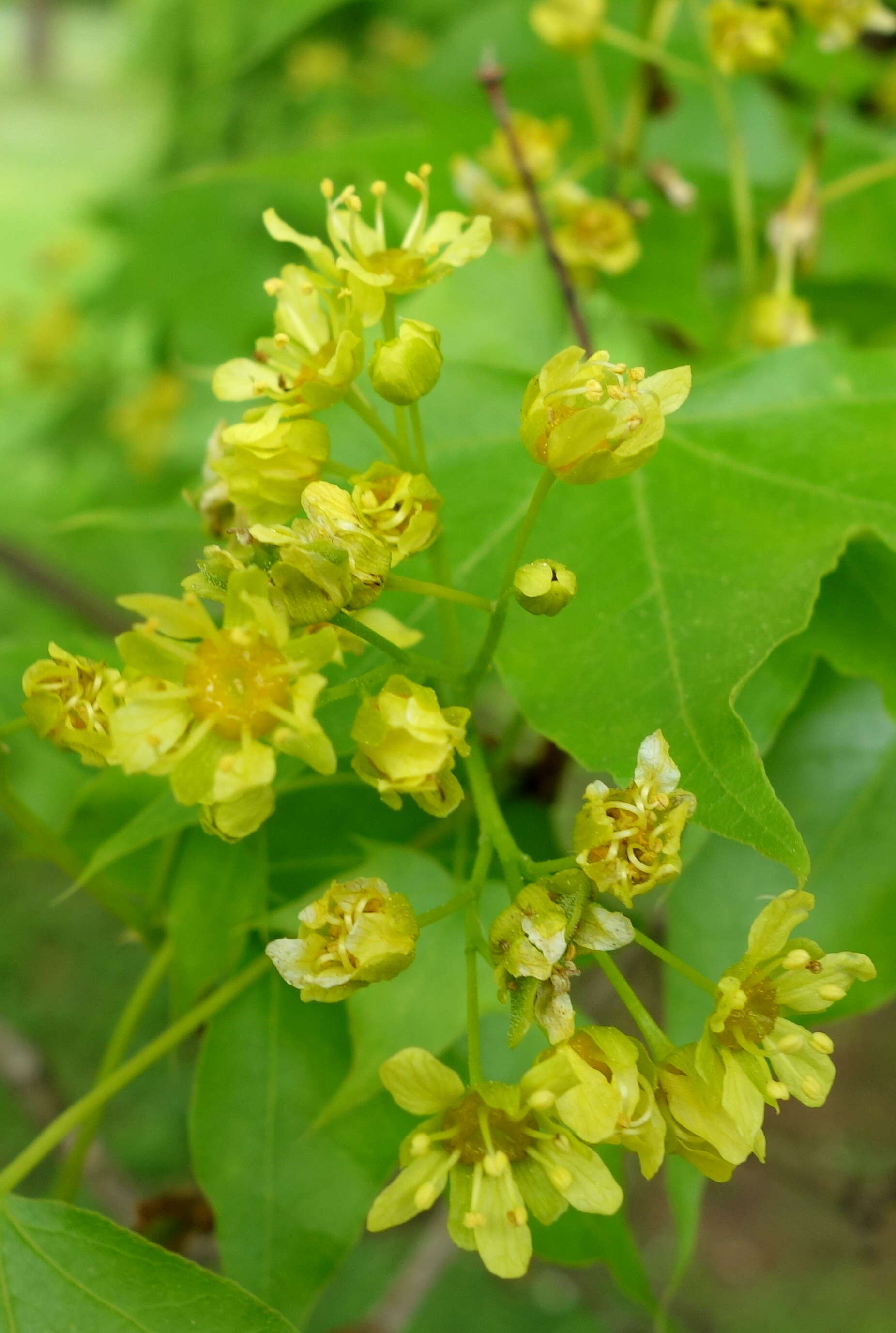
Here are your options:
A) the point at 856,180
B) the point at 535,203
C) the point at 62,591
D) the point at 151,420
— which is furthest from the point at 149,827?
the point at 151,420

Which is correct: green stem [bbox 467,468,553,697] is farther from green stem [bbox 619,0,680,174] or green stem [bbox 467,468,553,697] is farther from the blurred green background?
green stem [bbox 619,0,680,174]

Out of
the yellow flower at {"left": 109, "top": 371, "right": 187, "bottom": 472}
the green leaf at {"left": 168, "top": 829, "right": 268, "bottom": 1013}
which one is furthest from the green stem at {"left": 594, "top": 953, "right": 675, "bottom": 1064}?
the yellow flower at {"left": 109, "top": 371, "right": 187, "bottom": 472}

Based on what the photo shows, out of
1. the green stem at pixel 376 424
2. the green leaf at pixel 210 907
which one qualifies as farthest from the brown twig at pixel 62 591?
the green stem at pixel 376 424

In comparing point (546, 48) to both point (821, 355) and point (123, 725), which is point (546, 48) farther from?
point (123, 725)

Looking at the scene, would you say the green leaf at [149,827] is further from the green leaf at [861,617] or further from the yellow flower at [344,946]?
the green leaf at [861,617]

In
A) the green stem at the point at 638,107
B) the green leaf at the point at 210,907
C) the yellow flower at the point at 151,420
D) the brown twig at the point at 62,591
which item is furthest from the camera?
the yellow flower at the point at 151,420

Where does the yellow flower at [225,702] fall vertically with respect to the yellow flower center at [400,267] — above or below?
below

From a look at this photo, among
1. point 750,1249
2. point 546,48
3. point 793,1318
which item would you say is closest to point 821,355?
point 546,48
